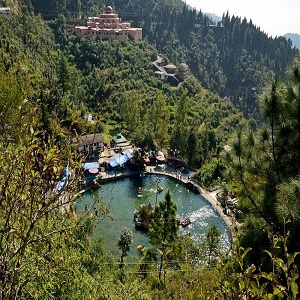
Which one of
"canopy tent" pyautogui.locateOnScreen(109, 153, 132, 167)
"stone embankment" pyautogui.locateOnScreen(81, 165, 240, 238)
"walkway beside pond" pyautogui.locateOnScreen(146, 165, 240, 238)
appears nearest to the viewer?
"walkway beside pond" pyautogui.locateOnScreen(146, 165, 240, 238)

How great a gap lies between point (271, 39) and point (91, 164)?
52.8m

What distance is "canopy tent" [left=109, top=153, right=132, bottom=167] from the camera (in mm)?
21087

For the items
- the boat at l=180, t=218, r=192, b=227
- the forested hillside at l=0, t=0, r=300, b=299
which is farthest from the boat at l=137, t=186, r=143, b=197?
the forested hillside at l=0, t=0, r=300, b=299

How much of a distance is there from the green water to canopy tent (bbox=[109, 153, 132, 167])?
3.48 ft

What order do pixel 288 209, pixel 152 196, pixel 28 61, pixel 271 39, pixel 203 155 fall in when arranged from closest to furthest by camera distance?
pixel 288 209, pixel 152 196, pixel 203 155, pixel 28 61, pixel 271 39

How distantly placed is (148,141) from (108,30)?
21558 millimetres

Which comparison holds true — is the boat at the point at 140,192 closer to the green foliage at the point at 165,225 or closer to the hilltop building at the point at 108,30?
the green foliage at the point at 165,225

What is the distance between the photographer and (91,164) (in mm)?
20391

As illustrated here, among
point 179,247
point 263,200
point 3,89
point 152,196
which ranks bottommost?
point 152,196

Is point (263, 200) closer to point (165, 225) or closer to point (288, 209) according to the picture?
point (288, 209)

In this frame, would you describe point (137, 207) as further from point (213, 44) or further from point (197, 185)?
point (213, 44)

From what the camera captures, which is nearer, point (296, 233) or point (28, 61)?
point (296, 233)

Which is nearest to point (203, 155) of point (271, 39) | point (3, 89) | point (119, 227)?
point (119, 227)

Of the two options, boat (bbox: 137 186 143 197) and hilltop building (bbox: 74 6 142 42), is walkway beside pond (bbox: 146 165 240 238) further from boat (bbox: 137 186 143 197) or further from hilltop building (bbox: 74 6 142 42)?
hilltop building (bbox: 74 6 142 42)
